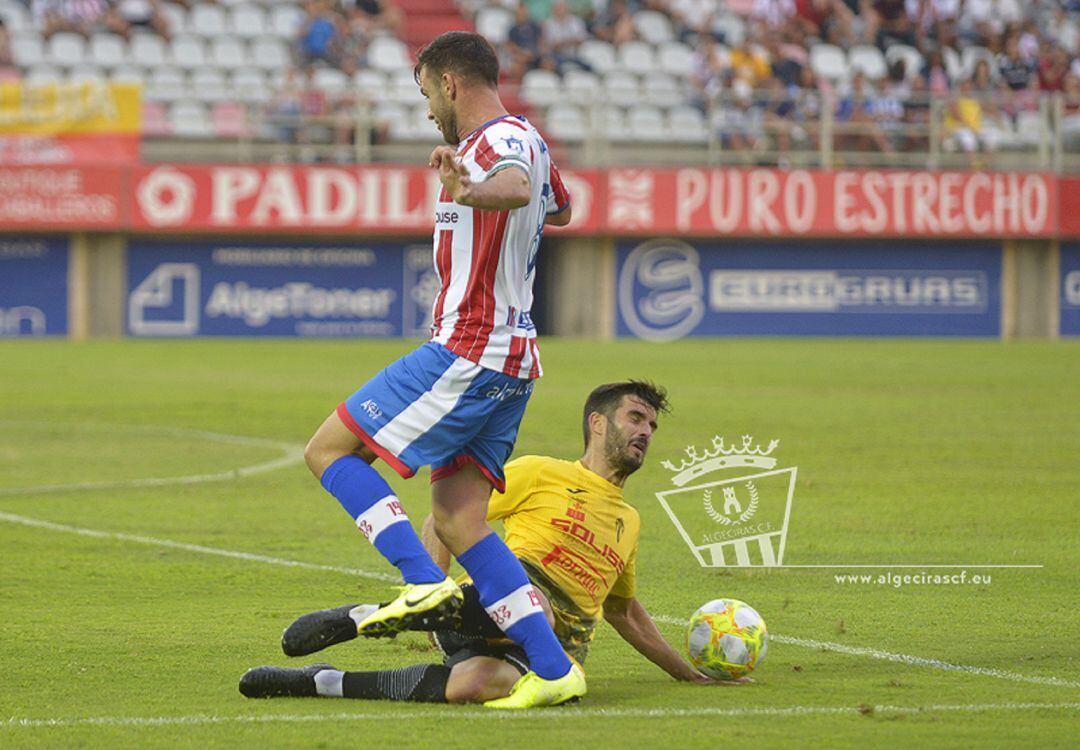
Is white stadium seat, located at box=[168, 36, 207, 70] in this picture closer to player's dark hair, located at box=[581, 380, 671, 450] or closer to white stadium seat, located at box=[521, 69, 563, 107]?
white stadium seat, located at box=[521, 69, 563, 107]

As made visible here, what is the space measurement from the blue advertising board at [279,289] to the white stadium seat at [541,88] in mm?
2920

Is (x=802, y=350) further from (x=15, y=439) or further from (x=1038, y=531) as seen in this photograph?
(x=1038, y=531)

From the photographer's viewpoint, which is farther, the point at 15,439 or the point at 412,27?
the point at 412,27

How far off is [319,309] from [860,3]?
1228 cm

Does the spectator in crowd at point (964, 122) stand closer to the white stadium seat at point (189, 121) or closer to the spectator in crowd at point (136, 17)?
the white stadium seat at point (189, 121)

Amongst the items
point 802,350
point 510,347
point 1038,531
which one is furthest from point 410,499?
point 802,350

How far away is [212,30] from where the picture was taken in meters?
29.6

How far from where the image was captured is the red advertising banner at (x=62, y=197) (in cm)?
2597

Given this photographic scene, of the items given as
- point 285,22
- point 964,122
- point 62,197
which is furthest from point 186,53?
point 964,122

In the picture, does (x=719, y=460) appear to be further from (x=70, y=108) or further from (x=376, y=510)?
(x=70, y=108)

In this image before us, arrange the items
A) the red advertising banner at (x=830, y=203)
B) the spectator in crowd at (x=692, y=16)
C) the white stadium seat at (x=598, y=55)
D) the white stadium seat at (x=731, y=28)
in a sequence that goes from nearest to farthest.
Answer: the red advertising banner at (x=830, y=203) → the white stadium seat at (x=598, y=55) → the white stadium seat at (x=731, y=28) → the spectator in crowd at (x=692, y=16)

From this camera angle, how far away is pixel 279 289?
2764 centimetres

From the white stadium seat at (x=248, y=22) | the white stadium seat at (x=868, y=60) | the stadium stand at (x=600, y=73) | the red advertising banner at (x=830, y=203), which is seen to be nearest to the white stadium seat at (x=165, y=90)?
the stadium stand at (x=600, y=73)

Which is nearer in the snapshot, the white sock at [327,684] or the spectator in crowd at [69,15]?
the white sock at [327,684]
